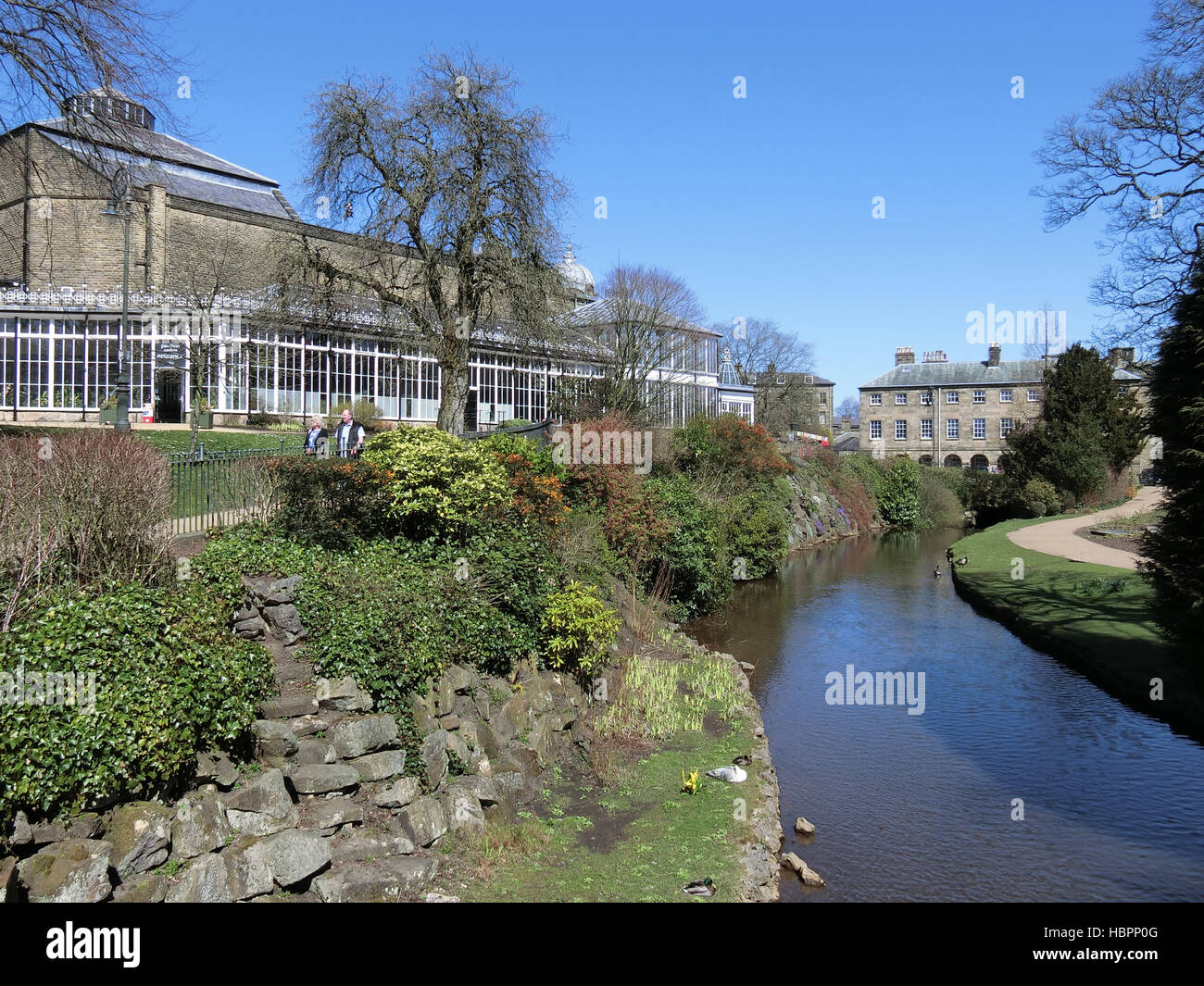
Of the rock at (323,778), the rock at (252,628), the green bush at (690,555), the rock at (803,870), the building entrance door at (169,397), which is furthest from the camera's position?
the building entrance door at (169,397)

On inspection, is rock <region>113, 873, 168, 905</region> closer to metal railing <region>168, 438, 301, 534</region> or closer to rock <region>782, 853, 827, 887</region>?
rock <region>782, 853, 827, 887</region>

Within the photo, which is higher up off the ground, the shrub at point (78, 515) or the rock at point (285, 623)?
the shrub at point (78, 515)

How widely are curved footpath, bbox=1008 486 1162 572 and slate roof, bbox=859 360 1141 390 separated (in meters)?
25.0

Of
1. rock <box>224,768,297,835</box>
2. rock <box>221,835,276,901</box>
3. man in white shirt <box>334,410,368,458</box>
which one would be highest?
man in white shirt <box>334,410,368,458</box>

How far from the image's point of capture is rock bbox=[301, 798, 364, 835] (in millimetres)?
7762

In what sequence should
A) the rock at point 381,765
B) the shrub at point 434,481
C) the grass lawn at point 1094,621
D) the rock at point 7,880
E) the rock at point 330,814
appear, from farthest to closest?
the grass lawn at point 1094,621 → the shrub at point 434,481 → the rock at point 381,765 → the rock at point 330,814 → the rock at point 7,880

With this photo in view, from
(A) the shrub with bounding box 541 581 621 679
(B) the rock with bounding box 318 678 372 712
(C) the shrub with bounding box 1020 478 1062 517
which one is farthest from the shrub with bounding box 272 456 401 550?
(C) the shrub with bounding box 1020 478 1062 517

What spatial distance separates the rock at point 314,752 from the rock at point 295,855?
100 cm

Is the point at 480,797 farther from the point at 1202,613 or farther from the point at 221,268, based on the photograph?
the point at 221,268

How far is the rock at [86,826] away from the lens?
6.36 m

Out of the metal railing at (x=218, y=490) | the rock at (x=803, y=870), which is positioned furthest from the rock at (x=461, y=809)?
the metal railing at (x=218, y=490)

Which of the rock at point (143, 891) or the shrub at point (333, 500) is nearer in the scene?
the rock at point (143, 891)

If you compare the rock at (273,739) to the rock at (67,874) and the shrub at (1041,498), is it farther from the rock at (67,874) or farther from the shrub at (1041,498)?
the shrub at (1041,498)
